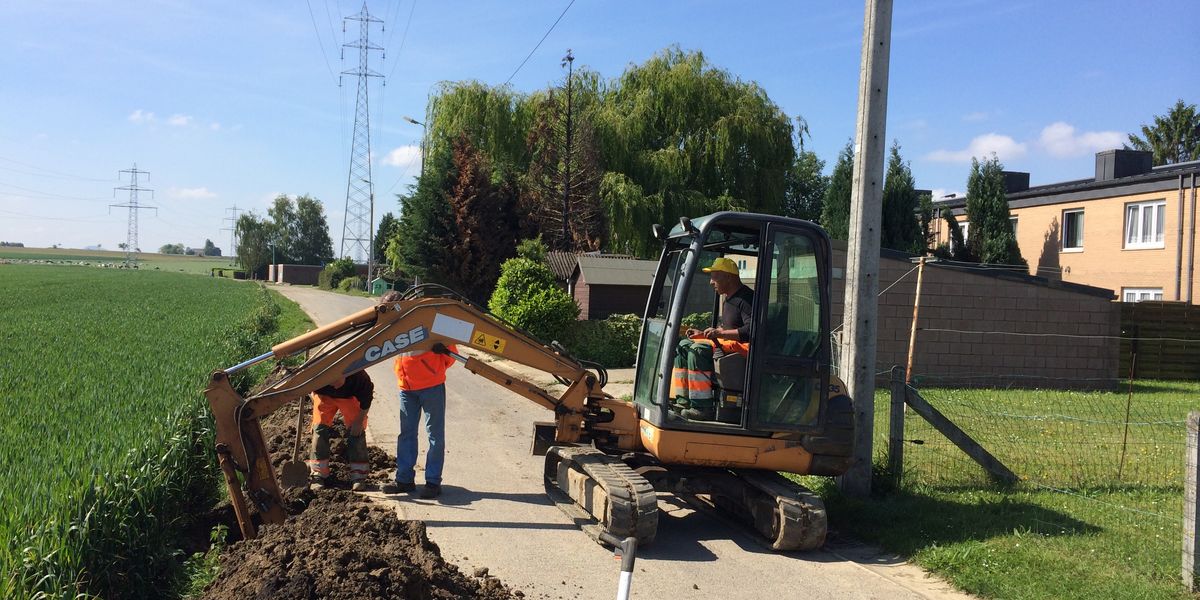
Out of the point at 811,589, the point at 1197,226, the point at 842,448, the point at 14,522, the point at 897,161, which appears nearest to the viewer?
the point at 14,522

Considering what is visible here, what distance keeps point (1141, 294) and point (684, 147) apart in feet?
51.0

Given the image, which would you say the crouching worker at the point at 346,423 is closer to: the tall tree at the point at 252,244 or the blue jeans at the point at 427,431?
→ the blue jeans at the point at 427,431

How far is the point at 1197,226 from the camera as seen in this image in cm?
2331

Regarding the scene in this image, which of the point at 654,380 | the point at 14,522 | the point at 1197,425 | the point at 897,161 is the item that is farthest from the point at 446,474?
the point at 897,161

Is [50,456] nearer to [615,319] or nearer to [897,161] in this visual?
[615,319]

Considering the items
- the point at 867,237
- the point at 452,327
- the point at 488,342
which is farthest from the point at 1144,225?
the point at 452,327

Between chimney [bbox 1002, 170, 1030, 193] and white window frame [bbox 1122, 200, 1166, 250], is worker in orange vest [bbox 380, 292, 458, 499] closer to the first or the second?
white window frame [bbox 1122, 200, 1166, 250]

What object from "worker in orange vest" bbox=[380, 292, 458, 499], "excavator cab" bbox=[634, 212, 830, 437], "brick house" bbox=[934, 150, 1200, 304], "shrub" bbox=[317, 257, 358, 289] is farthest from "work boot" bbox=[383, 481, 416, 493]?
"shrub" bbox=[317, 257, 358, 289]

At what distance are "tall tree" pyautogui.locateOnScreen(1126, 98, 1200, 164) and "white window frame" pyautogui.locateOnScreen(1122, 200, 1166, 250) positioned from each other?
30.5 meters

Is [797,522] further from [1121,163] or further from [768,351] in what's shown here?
[1121,163]

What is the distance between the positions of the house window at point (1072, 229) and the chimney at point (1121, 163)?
2033mm

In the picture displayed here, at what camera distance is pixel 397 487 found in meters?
8.09

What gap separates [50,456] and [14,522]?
118 cm

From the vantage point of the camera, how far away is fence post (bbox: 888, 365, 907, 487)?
27.6ft
